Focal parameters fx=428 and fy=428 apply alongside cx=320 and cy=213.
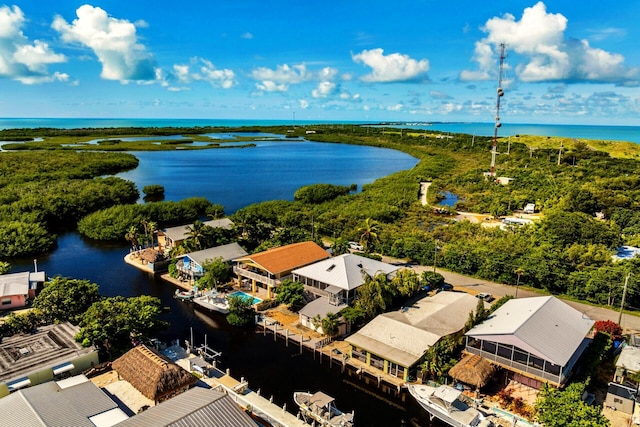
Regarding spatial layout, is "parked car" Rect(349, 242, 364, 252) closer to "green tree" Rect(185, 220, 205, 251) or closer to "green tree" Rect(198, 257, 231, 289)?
"green tree" Rect(198, 257, 231, 289)

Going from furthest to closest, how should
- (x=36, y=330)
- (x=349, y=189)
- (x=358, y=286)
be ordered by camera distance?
(x=349, y=189)
(x=358, y=286)
(x=36, y=330)

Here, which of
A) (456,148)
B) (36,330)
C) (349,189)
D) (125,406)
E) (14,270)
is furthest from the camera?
(456,148)

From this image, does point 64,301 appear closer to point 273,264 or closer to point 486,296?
point 273,264

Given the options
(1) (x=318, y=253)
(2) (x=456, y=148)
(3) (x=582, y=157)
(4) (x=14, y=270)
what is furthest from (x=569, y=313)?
(2) (x=456, y=148)

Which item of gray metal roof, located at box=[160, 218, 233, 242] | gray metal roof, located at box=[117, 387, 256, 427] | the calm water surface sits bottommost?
the calm water surface

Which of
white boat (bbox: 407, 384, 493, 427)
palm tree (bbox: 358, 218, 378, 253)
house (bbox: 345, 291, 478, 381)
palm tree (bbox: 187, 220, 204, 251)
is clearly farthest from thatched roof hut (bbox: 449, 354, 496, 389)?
palm tree (bbox: 187, 220, 204, 251)

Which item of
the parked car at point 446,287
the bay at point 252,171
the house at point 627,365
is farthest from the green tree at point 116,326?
the bay at point 252,171

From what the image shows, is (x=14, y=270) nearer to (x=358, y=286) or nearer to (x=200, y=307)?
(x=200, y=307)
